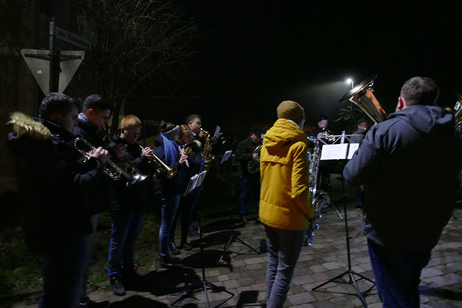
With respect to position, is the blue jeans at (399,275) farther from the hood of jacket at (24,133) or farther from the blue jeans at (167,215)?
the blue jeans at (167,215)

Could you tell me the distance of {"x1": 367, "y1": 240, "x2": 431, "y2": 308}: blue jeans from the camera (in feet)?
7.32

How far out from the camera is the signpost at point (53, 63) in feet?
12.8

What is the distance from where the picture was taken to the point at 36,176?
2168 millimetres

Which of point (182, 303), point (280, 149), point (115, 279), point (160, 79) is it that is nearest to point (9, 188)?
point (160, 79)

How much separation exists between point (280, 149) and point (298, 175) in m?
0.30

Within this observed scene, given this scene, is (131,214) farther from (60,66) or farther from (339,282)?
(339,282)

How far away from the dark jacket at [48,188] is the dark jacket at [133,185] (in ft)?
3.99

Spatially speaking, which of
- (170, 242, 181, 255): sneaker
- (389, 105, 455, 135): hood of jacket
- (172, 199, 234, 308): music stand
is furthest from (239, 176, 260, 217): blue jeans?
(389, 105, 455, 135): hood of jacket

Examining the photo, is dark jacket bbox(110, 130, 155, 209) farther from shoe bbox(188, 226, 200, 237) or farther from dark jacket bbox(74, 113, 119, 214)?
shoe bbox(188, 226, 200, 237)

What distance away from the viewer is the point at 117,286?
375 centimetres

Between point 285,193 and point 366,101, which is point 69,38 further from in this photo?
point 366,101

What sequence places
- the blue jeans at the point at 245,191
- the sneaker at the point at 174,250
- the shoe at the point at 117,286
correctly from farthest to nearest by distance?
the blue jeans at the point at 245,191
the sneaker at the point at 174,250
the shoe at the point at 117,286

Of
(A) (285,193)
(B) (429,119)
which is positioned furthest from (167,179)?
(B) (429,119)

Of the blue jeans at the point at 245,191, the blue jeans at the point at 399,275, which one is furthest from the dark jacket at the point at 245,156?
the blue jeans at the point at 399,275
